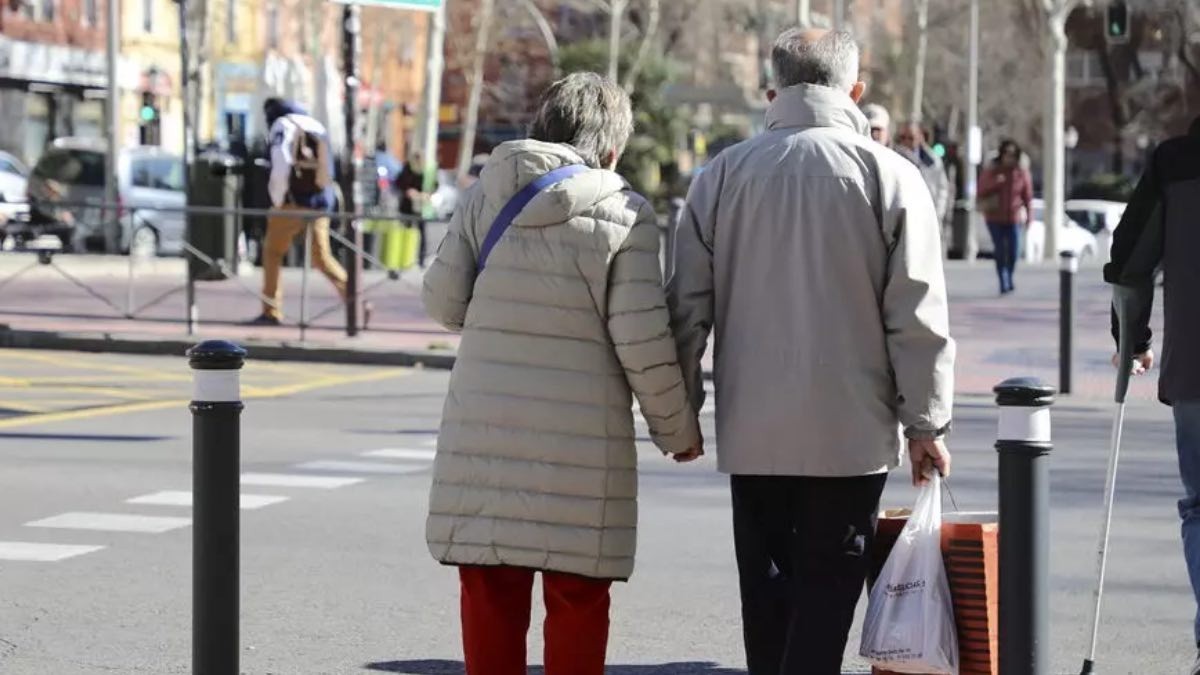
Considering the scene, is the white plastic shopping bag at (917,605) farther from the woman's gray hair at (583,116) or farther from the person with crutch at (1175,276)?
the person with crutch at (1175,276)

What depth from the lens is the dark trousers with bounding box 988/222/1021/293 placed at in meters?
28.5

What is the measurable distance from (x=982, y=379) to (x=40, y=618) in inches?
434

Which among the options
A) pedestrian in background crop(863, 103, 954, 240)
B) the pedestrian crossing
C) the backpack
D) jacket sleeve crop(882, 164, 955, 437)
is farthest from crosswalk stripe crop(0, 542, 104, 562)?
the backpack

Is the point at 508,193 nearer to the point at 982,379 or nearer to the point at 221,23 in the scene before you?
the point at 982,379

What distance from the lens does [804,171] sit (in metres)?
5.45

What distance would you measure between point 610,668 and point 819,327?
218 centimetres

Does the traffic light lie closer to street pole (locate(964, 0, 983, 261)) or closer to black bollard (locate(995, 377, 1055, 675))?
street pole (locate(964, 0, 983, 261))

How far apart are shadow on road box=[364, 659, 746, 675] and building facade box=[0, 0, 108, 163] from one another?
51278 millimetres

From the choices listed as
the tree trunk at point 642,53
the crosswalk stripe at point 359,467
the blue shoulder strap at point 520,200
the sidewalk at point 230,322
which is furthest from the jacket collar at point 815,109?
the tree trunk at point 642,53

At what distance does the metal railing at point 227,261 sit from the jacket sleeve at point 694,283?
47.0 ft

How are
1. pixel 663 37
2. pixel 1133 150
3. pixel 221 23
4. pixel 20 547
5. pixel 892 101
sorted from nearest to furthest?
pixel 20 547 < pixel 221 23 < pixel 663 37 < pixel 892 101 < pixel 1133 150

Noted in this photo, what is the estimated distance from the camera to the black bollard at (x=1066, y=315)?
16375mm

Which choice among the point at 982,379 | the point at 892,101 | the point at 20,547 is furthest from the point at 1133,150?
the point at 20,547

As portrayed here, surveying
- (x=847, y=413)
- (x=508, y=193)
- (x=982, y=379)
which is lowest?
(x=982, y=379)
